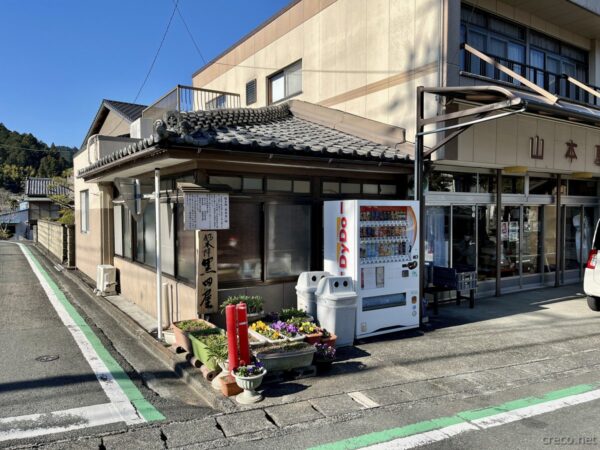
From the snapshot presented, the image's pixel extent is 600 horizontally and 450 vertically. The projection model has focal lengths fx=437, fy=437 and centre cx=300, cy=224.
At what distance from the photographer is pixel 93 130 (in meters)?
20.4

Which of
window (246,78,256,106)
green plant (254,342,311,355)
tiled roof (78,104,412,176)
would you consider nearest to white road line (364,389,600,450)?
→ green plant (254,342,311,355)

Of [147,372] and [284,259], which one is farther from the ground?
[284,259]

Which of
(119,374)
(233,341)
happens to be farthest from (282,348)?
(119,374)

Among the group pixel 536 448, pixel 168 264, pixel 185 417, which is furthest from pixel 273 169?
pixel 536 448

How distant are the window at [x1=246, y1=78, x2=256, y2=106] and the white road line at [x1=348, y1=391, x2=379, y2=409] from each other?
1241cm

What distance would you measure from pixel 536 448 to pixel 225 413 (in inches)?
116

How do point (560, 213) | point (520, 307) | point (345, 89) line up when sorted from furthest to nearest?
point (560, 213)
point (345, 89)
point (520, 307)

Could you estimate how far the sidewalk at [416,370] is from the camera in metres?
4.36

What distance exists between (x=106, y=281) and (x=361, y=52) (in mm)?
8498

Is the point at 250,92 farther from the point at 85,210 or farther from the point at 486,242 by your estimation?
the point at 486,242

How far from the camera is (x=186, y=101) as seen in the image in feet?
44.8

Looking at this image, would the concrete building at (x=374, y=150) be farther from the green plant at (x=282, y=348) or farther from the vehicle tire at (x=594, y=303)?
the vehicle tire at (x=594, y=303)

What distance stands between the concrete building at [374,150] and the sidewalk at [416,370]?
→ 1942mm

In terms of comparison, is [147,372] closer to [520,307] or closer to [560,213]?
[520,307]
